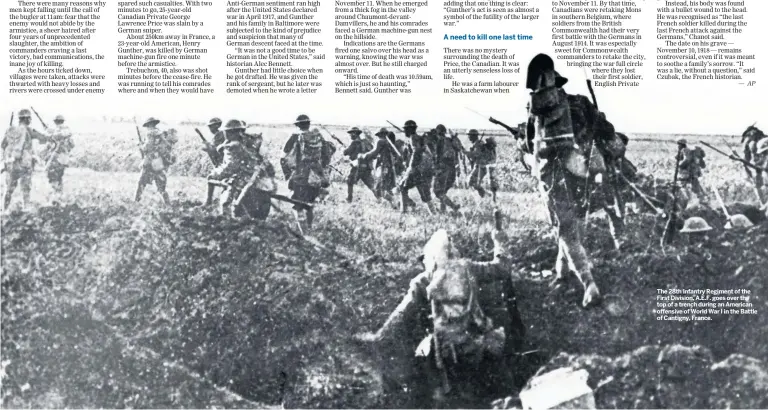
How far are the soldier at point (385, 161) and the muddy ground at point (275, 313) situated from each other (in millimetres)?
646

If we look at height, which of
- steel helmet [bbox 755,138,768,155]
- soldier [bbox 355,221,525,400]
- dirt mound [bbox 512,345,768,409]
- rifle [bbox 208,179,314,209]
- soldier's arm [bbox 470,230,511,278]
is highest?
steel helmet [bbox 755,138,768,155]

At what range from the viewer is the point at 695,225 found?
9250mm

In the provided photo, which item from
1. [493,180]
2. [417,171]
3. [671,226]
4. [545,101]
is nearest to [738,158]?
[671,226]

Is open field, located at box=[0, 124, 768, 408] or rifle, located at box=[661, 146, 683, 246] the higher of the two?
rifle, located at box=[661, 146, 683, 246]

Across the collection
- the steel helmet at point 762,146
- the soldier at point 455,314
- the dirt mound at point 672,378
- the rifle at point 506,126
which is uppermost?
the rifle at point 506,126

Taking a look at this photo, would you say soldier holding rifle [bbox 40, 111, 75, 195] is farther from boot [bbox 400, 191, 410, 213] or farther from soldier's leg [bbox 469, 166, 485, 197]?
soldier's leg [bbox 469, 166, 485, 197]

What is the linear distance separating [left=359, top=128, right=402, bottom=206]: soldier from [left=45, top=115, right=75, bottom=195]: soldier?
11.8ft

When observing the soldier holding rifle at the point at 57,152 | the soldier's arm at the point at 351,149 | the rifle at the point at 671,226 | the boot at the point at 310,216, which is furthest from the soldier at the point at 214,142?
the rifle at the point at 671,226

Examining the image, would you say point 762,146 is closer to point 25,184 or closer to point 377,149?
point 377,149

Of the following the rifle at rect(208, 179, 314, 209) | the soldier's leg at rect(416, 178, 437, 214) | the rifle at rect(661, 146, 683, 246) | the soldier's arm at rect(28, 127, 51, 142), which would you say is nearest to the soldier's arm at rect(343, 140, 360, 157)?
the rifle at rect(208, 179, 314, 209)

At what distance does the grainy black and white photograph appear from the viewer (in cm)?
896

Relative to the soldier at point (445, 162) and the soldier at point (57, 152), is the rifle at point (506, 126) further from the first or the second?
the soldier at point (57, 152)

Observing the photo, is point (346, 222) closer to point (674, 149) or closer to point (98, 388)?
point (98, 388)

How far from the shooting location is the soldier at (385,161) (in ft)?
31.3
